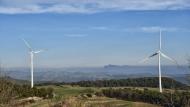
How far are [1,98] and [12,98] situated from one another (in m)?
0.93

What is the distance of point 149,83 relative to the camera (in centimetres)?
17488

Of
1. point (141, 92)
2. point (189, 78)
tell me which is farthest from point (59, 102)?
point (141, 92)

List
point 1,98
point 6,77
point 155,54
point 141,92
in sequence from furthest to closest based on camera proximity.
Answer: point 141,92 < point 155,54 < point 6,77 < point 1,98

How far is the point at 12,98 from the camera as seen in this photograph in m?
33.4

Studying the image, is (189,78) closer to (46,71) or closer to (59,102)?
(59,102)

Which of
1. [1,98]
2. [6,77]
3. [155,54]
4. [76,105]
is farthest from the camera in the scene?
[155,54]

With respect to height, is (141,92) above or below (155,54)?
below

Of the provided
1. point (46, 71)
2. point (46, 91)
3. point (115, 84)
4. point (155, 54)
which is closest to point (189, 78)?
point (155, 54)

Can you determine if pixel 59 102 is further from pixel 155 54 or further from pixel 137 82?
pixel 137 82

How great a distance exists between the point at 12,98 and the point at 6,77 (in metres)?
5.03

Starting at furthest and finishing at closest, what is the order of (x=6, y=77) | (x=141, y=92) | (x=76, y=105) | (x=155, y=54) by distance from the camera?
(x=141, y=92) < (x=155, y=54) < (x=6, y=77) < (x=76, y=105)

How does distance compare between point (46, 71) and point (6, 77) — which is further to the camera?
point (46, 71)

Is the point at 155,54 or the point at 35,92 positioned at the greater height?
the point at 155,54

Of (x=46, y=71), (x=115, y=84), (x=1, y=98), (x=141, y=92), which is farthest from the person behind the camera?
(x=115, y=84)
